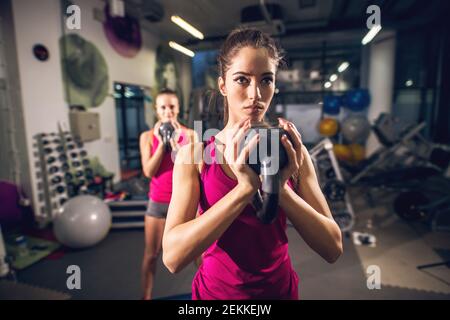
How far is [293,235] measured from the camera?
13.4 feet


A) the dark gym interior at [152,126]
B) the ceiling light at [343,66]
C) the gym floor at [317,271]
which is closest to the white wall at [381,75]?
the dark gym interior at [152,126]

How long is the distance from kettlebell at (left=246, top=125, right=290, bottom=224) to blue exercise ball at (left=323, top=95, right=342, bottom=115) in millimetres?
8626

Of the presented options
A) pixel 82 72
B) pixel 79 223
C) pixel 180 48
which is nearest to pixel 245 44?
pixel 79 223

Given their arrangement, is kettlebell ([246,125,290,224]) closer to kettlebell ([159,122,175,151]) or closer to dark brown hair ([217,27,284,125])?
dark brown hair ([217,27,284,125])

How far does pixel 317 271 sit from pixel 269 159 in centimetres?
296

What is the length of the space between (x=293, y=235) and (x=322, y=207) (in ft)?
10.8

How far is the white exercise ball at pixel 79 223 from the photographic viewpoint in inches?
139

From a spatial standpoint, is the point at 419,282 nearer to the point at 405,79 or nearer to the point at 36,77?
the point at 36,77

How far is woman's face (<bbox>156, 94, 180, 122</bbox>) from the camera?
8.05 feet

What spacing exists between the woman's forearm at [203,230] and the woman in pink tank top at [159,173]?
144 cm

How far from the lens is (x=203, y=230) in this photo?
0.82 metres

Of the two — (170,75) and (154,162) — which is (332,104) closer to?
(170,75)

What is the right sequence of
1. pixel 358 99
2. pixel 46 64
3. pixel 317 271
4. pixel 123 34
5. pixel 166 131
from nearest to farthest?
pixel 166 131 < pixel 317 271 < pixel 46 64 < pixel 123 34 < pixel 358 99
